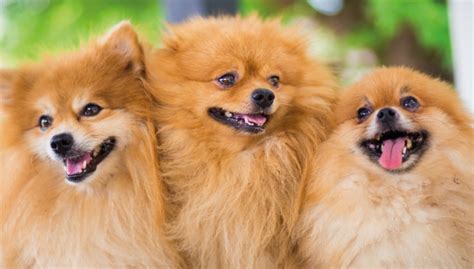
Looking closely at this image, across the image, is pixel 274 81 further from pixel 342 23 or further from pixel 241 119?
pixel 342 23

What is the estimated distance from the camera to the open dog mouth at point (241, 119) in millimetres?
1437

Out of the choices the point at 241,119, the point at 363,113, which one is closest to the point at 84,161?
the point at 241,119

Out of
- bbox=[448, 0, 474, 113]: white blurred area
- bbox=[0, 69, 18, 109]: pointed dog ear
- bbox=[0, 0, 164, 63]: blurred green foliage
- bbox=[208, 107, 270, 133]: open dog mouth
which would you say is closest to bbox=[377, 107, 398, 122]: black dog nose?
bbox=[208, 107, 270, 133]: open dog mouth

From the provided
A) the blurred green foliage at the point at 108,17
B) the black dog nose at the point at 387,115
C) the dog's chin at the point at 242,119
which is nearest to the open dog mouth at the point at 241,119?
the dog's chin at the point at 242,119

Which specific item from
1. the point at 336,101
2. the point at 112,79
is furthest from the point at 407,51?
the point at 112,79

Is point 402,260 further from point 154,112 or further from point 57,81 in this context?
point 57,81

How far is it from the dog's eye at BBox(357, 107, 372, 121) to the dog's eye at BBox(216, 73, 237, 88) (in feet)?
1.01

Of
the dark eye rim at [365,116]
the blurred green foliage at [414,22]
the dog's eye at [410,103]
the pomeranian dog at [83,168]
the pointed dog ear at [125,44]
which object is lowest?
the pomeranian dog at [83,168]

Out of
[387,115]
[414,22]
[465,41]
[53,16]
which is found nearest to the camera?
[387,115]

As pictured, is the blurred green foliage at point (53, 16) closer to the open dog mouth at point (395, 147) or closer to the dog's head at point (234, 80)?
the dog's head at point (234, 80)

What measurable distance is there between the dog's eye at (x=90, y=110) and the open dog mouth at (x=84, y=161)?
0.23 feet

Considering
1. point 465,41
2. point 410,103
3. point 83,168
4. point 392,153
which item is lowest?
point 83,168

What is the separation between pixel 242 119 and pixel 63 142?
41 cm

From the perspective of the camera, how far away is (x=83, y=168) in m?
1.41
